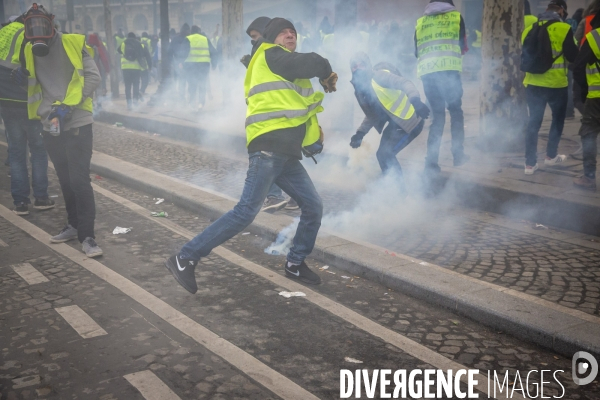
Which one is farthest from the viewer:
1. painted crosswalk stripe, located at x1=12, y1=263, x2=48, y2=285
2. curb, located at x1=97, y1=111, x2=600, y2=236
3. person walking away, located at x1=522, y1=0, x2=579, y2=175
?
person walking away, located at x1=522, y1=0, x2=579, y2=175

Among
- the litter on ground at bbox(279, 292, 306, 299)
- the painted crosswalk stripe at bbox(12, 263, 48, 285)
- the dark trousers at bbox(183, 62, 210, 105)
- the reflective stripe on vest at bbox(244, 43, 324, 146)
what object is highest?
the reflective stripe on vest at bbox(244, 43, 324, 146)

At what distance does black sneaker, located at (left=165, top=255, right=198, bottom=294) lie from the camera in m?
4.25

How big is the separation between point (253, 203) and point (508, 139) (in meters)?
5.07

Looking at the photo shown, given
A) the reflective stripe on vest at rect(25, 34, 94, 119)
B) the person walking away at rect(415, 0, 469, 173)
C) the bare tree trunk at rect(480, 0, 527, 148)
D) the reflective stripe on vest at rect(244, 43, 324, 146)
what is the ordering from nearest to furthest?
1. the reflective stripe on vest at rect(244, 43, 324, 146)
2. the reflective stripe on vest at rect(25, 34, 94, 119)
3. the person walking away at rect(415, 0, 469, 173)
4. the bare tree trunk at rect(480, 0, 527, 148)

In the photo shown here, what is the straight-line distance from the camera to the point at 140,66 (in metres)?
15.7

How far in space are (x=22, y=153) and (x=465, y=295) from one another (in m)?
4.55

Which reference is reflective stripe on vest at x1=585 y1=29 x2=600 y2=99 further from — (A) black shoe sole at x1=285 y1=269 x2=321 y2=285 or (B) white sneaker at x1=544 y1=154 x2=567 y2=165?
(A) black shoe sole at x1=285 y1=269 x2=321 y2=285


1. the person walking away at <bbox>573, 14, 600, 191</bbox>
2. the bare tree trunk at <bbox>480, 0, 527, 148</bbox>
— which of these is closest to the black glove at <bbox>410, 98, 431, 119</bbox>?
the person walking away at <bbox>573, 14, 600, 191</bbox>

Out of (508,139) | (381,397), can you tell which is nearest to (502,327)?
(381,397)

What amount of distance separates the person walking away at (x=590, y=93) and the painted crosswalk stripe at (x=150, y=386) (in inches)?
182

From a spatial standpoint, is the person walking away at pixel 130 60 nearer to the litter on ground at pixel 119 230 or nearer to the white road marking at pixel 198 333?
the litter on ground at pixel 119 230

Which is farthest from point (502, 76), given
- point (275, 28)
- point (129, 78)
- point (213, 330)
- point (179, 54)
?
point (129, 78)

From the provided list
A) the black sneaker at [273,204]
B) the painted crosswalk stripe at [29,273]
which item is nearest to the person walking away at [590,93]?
the black sneaker at [273,204]

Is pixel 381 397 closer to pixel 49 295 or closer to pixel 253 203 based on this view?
pixel 253 203
